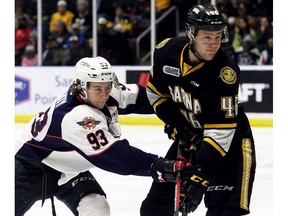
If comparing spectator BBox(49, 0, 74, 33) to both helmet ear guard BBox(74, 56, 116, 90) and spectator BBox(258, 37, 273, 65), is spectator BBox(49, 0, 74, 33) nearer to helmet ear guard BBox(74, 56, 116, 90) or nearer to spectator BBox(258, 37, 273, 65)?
spectator BBox(258, 37, 273, 65)

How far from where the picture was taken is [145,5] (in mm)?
8938

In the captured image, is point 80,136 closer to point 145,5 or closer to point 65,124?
point 65,124

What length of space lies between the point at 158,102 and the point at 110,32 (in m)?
5.79

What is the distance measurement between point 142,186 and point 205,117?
78.4 inches

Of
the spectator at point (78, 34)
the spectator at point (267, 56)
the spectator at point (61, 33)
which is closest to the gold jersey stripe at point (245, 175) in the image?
the spectator at point (267, 56)

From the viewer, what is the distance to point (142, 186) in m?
4.67

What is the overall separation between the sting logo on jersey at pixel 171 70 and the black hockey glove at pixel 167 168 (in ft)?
1.10

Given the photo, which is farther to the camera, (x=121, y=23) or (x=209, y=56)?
(x=121, y=23)

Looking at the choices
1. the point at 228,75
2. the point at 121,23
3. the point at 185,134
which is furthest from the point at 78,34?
the point at 228,75

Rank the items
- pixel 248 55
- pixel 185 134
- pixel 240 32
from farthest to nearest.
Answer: pixel 240 32
pixel 248 55
pixel 185 134

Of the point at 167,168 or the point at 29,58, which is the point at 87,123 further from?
the point at 29,58

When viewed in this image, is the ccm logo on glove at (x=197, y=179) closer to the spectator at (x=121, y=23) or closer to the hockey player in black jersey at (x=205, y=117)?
the hockey player in black jersey at (x=205, y=117)

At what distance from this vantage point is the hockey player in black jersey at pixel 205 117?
8.81 ft

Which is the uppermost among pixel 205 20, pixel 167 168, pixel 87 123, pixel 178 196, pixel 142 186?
pixel 205 20
